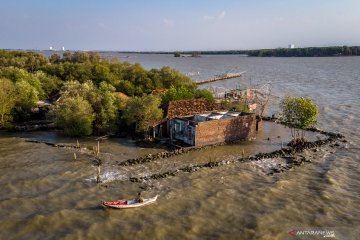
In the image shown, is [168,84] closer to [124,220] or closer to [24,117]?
[24,117]

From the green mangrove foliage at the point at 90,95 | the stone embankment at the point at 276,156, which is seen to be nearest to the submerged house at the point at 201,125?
the green mangrove foliage at the point at 90,95

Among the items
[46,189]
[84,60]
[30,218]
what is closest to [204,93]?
[46,189]

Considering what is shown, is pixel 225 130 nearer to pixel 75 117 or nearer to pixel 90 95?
pixel 75 117

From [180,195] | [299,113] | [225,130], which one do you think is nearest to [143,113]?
[225,130]

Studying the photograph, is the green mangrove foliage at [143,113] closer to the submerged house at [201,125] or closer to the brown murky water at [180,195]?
the submerged house at [201,125]

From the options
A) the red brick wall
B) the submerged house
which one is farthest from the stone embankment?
the submerged house

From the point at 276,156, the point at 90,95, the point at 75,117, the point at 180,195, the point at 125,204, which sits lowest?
the point at 180,195

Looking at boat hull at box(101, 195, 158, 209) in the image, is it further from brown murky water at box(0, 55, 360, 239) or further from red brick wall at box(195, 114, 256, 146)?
red brick wall at box(195, 114, 256, 146)

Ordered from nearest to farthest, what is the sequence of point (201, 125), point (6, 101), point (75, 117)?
1. point (201, 125)
2. point (75, 117)
3. point (6, 101)
